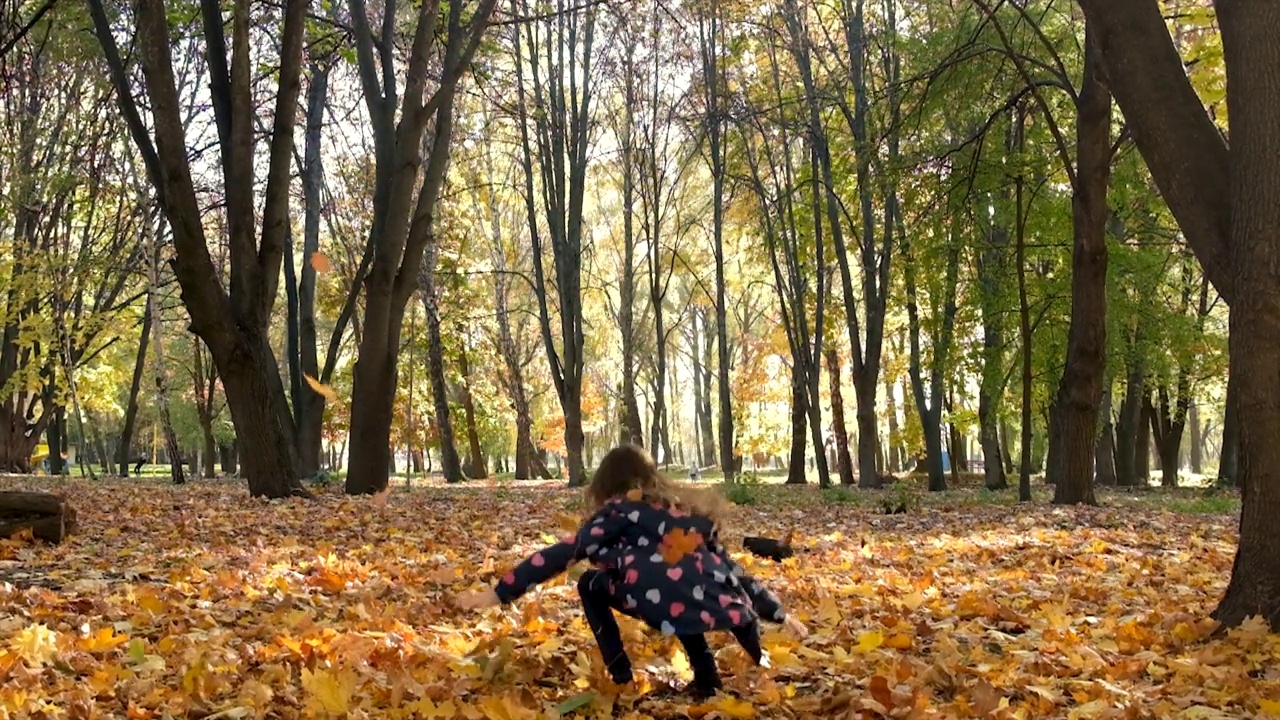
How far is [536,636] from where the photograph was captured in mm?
4637

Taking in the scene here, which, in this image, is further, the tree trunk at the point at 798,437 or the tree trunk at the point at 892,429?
the tree trunk at the point at 892,429

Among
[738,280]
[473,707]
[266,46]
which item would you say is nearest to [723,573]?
[473,707]

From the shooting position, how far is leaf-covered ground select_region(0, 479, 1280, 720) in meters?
3.52

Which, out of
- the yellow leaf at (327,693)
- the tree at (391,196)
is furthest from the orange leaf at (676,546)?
the tree at (391,196)

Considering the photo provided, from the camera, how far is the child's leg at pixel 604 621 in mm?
3723

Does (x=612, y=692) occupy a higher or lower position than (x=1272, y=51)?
lower

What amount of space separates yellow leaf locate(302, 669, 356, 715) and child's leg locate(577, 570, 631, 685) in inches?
33.3

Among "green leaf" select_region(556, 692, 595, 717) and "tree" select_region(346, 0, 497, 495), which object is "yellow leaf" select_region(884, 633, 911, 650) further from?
"tree" select_region(346, 0, 497, 495)

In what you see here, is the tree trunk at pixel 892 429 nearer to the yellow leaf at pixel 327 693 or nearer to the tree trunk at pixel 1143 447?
the tree trunk at pixel 1143 447

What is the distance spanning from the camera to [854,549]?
27.6 feet

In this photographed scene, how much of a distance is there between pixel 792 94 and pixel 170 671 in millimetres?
18265

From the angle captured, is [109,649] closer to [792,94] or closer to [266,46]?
[266,46]

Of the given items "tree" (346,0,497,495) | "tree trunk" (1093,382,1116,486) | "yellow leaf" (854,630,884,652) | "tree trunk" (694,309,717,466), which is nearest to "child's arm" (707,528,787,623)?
"yellow leaf" (854,630,884,652)

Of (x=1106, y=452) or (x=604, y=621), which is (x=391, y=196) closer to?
(x=604, y=621)
